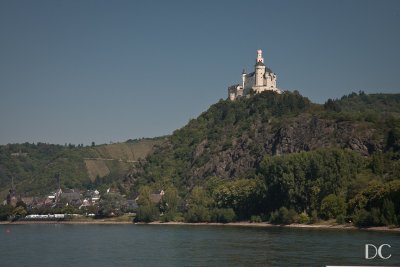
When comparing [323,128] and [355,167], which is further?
[323,128]

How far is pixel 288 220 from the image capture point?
121 meters

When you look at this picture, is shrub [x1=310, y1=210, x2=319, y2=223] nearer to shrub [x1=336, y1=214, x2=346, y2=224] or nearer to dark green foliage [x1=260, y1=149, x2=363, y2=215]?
dark green foliage [x1=260, y1=149, x2=363, y2=215]

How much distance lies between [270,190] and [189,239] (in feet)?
129

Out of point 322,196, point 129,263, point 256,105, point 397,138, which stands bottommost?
point 129,263

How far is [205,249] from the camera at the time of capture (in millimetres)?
79250

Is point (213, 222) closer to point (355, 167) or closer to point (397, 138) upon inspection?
point (355, 167)

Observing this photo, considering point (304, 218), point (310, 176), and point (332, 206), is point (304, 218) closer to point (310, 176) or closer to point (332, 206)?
point (332, 206)

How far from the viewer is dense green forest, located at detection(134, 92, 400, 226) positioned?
380 feet

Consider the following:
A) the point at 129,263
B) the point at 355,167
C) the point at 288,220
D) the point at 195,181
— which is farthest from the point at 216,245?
the point at 195,181

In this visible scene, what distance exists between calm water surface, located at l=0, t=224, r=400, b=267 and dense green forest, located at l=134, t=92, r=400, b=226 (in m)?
17.3

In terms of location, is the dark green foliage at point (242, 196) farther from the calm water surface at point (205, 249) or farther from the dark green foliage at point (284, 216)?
the calm water surface at point (205, 249)

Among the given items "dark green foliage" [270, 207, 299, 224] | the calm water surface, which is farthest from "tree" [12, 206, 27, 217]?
"dark green foliage" [270, 207, 299, 224]

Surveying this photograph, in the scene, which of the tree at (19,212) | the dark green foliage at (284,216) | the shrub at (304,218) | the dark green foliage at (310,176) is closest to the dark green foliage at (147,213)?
the dark green foliage at (310,176)

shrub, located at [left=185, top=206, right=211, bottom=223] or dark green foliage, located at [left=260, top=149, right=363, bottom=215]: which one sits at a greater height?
dark green foliage, located at [left=260, top=149, right=363, bottom=215]
